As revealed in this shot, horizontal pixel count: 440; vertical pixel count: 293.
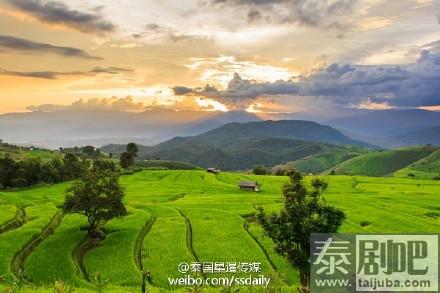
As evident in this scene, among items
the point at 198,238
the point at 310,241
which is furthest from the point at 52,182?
the point at 310,241

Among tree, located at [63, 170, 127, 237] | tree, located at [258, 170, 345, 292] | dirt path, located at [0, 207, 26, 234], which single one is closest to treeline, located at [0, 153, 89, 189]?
dirt path, located at [0, 207, 26, 234]

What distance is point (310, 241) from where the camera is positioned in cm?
3853

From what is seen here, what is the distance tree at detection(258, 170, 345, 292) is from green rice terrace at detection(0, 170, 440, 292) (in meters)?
2.88

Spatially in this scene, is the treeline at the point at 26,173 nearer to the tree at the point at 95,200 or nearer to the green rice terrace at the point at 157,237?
the green rice terrace at the point at 157,237

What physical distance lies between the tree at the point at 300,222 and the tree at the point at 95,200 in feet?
103

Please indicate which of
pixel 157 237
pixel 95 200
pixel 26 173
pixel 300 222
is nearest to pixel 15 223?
pixel 95 200

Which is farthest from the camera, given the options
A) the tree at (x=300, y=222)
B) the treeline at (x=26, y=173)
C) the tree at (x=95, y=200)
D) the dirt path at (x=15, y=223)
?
the treeline at (x=26, y=173)

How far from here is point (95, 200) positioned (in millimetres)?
64188

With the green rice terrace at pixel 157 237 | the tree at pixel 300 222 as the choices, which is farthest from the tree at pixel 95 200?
the tree at pixel 300 222

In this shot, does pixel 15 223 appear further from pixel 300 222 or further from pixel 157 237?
pixel 300 222

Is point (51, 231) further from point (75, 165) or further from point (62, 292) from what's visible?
point (75, 165)

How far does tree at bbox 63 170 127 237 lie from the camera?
211 ft

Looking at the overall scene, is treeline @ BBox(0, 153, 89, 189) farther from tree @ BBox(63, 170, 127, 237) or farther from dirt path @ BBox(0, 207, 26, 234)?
tree @ BBox(63, 170, 127, 237)

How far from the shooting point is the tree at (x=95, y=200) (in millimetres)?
64188
